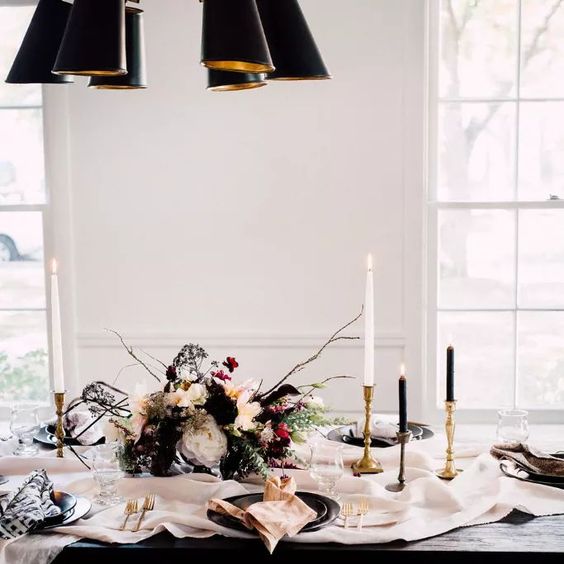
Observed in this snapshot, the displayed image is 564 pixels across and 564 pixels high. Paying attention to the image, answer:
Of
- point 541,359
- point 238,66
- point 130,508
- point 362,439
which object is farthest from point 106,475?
point 541,359

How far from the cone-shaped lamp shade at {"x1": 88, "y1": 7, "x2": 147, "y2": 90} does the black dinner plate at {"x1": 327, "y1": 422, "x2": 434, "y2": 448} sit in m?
1.03

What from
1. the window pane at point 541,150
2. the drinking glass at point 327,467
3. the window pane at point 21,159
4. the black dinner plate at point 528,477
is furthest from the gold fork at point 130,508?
the window pane at point 541,150

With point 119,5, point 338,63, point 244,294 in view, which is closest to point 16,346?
point 244,294

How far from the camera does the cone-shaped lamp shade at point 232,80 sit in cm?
187

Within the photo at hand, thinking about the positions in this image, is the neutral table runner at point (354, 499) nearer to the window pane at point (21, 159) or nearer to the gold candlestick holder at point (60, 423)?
the gold candlestick holder at point (60, 423)

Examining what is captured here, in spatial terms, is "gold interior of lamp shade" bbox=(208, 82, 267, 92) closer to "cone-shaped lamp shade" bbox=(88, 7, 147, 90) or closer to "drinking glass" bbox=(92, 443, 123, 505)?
"cone-shaped lamp shade" bbox=(88, 7, 147, 90)

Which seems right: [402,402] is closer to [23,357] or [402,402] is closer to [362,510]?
[362,510]

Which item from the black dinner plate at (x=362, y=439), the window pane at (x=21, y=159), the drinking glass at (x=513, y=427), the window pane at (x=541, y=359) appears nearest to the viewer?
the drinking glass at (x=513, y=427)

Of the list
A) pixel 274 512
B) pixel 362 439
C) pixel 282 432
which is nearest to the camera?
pixel 274 512

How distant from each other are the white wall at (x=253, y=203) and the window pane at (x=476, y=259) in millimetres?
166

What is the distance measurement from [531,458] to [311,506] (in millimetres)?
587

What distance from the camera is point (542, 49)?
3225 mm

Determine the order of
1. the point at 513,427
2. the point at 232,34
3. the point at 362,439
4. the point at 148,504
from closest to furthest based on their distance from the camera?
the point at 232,34, the point at 148,504, the point at 513,427, the point at 362,439

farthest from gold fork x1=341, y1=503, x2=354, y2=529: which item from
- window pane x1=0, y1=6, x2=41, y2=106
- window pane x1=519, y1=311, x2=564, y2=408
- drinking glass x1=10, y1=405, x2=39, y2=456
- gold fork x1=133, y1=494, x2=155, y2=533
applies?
window pane x1=0, y1=6, x2=41, y2=106
